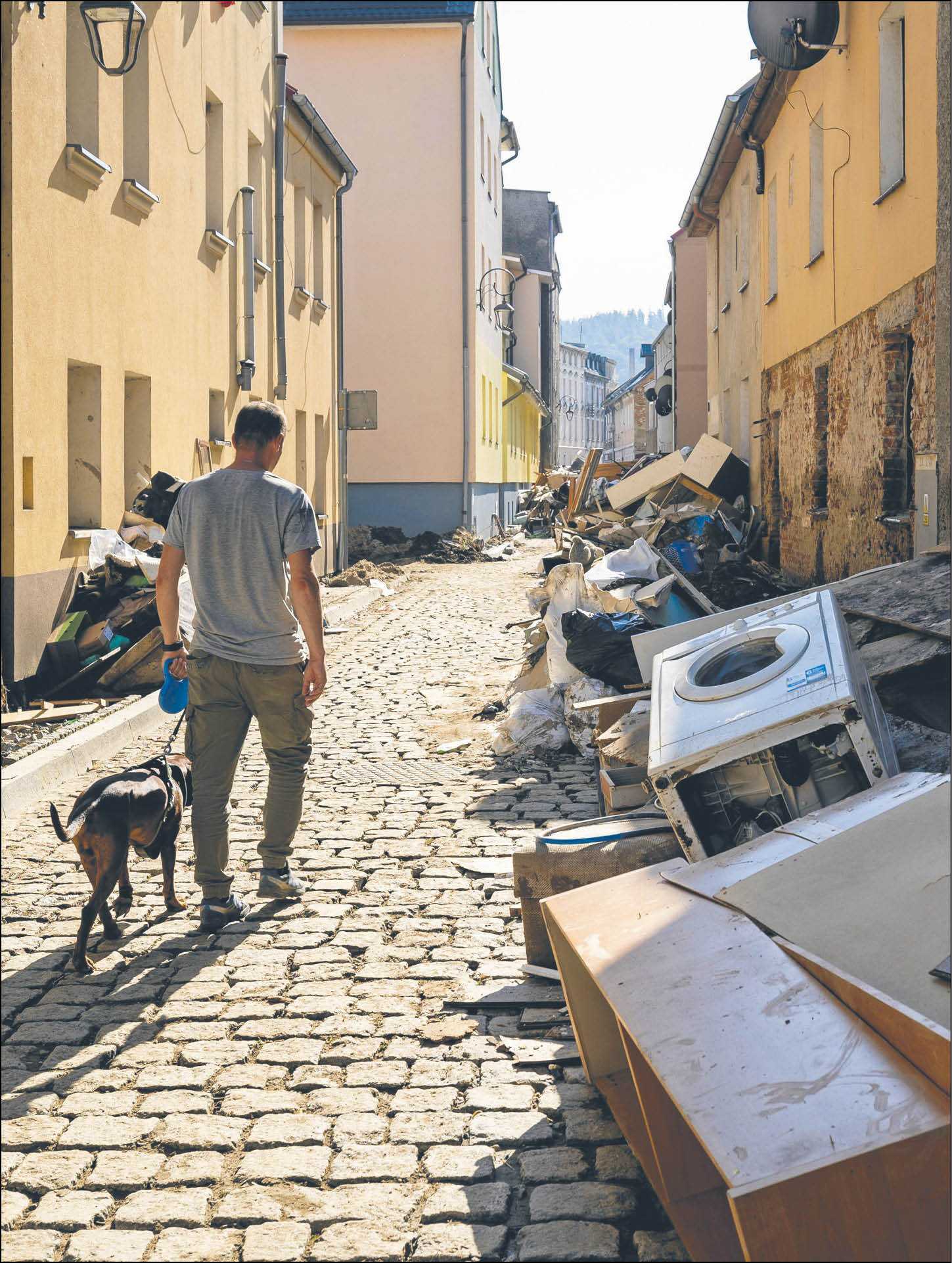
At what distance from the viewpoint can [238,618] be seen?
5.61 m

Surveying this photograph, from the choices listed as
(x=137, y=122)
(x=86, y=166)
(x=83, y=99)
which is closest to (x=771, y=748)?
(x=86, y=166)

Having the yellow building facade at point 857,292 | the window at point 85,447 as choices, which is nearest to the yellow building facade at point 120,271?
the window at point 85,447

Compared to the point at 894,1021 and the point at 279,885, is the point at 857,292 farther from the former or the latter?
the point at 894,1021

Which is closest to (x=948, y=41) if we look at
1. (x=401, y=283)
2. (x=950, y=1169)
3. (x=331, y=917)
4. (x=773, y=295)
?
(x=331, y=917)

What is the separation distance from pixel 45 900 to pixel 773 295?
13.5 metres

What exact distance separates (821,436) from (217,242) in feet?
21.8

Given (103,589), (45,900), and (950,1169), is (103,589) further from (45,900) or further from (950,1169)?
(950,1169)

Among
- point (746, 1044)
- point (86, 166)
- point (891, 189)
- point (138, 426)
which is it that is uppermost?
point (86, 166)

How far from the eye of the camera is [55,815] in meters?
5.15

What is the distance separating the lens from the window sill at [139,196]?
1206 centimetres

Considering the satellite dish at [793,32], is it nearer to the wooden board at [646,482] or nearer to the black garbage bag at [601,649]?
the black garbage bag at [601,649]

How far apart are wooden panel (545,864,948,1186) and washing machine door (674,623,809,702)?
158cm

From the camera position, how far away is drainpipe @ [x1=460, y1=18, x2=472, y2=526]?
98.5ft

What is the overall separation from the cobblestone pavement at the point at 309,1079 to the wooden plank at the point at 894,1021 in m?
0.73
